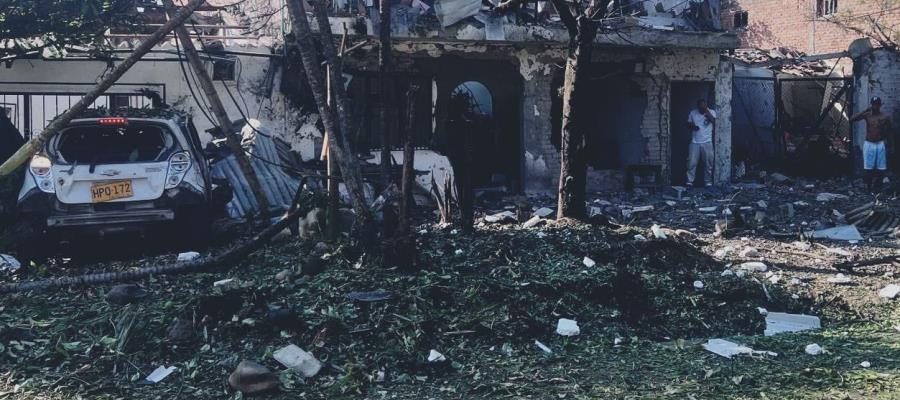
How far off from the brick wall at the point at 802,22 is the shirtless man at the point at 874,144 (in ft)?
25.2

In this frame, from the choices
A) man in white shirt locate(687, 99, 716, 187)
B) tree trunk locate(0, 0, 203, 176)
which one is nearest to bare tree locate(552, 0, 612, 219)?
tree trunk locate(0, 0, 203, 176)

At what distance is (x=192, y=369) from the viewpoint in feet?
15.5

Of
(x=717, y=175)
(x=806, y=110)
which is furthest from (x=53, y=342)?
(x=806, y=110)

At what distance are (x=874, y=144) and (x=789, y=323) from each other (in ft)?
32.4

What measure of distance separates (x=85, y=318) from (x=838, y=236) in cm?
811

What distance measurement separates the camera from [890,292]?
6738 millimetres

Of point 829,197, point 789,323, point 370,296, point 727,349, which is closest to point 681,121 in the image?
point 829,197

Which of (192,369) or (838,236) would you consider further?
(838,236)

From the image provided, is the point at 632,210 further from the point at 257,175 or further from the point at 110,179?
the point at 110,179

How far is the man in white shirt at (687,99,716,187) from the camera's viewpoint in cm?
1498

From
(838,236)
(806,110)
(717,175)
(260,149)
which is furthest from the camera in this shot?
(806,110)

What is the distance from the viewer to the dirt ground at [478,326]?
4562 mm

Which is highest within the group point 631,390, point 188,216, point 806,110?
point 806,110

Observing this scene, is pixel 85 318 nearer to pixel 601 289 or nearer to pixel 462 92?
pixel 601 289
